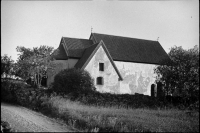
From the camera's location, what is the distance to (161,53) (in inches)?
1539

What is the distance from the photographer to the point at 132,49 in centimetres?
3734

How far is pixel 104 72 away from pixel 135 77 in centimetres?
841

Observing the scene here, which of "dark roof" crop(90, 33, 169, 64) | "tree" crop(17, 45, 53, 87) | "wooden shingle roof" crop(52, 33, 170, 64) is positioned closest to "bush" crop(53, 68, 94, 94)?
"tree" crop(17, 45, 53, 87)

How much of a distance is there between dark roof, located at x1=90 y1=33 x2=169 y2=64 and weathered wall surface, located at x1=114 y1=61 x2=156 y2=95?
3.06 feet

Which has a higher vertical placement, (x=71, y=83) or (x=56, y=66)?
(x=56, y=66)

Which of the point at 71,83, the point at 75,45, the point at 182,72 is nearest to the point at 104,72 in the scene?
the point at 71,83

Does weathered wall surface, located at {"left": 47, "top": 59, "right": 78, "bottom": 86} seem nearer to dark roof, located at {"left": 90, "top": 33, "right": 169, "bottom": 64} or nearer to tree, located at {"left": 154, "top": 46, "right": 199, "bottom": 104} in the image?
dark roof, located at {"left": 90, "top": 33, "right": 169, "bottom": 64}

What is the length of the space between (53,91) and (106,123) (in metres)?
10.6

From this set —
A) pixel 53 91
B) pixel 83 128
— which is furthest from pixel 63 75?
pixel 83 128

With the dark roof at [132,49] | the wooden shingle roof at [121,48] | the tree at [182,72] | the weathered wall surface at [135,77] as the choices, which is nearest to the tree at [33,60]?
the wooden shingle roof at [121,48]

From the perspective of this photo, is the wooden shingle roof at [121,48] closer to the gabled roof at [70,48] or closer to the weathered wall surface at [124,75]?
the gabled roof at [70,48]

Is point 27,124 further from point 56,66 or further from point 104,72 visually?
point 56,66

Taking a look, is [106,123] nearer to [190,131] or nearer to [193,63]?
Answer: [190,131]

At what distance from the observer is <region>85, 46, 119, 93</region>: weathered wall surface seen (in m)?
28.0
